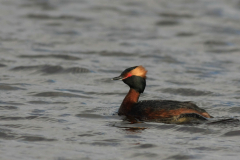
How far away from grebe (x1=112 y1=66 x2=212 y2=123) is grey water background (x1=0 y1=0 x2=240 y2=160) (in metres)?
0.22

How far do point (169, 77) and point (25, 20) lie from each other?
8.78m

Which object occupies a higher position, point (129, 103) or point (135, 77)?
point (135, 77)

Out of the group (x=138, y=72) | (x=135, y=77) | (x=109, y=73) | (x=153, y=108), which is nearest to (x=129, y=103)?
(x=135, y=77)

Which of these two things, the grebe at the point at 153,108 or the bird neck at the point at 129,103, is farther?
the bird neck at the point at 129,103

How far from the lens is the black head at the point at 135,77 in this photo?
31.8 feet

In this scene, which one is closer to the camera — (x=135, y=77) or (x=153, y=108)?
(x=153, y=108)

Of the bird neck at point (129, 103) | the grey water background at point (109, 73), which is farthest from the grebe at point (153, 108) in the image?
the grey water background at point (109, 73)

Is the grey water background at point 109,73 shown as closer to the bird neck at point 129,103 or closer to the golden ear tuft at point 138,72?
the bird neck at point 129,103

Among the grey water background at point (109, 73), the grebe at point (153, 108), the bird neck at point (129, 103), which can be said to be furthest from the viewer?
the bird neck at point (129, 103)

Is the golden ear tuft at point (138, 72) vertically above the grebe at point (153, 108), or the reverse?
the golden ear tuft at point (138, 72)

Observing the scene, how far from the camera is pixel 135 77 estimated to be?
9734 millimetres

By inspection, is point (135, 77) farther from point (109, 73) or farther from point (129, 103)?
point (109, 73)

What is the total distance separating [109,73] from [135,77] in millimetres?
4199

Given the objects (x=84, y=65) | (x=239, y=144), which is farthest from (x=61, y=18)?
(x=239, y=144)
